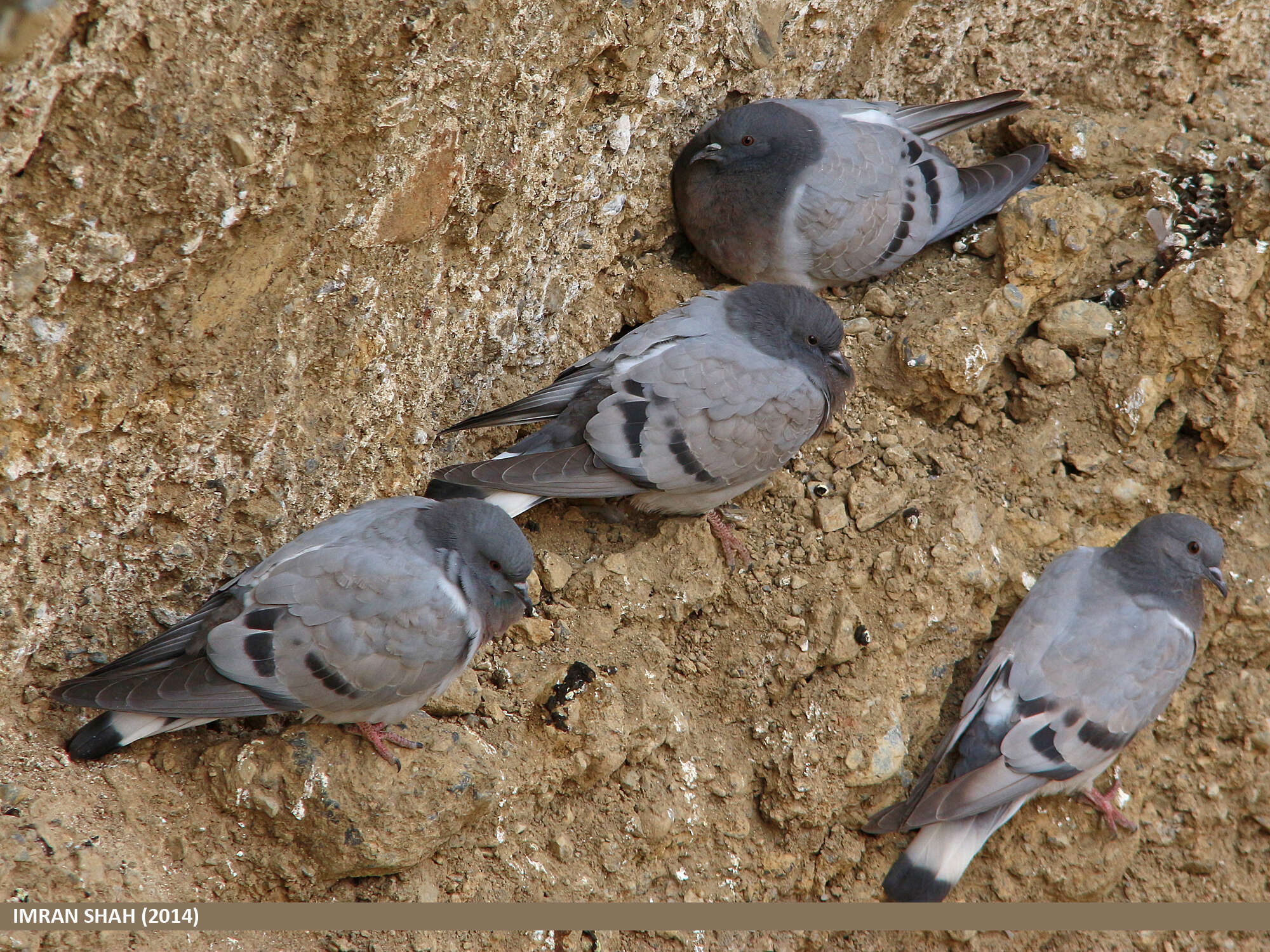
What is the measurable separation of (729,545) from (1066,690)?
1.64m

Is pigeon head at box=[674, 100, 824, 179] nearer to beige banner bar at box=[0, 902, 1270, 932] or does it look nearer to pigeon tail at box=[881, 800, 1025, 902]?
pigeon tail at box=[881, 800, 1025, 902]

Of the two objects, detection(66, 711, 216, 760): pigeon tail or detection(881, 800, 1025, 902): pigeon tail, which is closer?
detection(66, 711, 216, 760): pigeon tail

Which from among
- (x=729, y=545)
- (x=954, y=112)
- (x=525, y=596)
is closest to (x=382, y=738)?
(x=525, y=596)

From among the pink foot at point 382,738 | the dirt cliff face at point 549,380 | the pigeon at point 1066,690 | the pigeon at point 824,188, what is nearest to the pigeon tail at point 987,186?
the pigeon at point 824,188

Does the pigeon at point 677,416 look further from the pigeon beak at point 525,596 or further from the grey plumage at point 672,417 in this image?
the pigeon beak at point 525,596

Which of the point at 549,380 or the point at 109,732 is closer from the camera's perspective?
the point at 109,732

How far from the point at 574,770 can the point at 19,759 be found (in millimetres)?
2030

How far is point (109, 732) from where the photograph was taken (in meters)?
3.64

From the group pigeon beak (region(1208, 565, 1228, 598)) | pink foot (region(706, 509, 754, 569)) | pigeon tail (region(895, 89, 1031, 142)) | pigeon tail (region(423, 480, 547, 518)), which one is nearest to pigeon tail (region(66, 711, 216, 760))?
pigeon tail (region(423, 480, 547, 518))

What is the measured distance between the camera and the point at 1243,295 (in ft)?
16.5

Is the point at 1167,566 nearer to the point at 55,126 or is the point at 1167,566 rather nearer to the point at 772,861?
the point at 772,861

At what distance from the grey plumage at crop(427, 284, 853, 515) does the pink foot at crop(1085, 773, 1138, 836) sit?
2151 millimetres

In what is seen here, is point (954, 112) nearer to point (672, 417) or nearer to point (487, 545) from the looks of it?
point (672, 417)

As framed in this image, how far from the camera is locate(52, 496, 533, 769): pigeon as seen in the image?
3.53m
